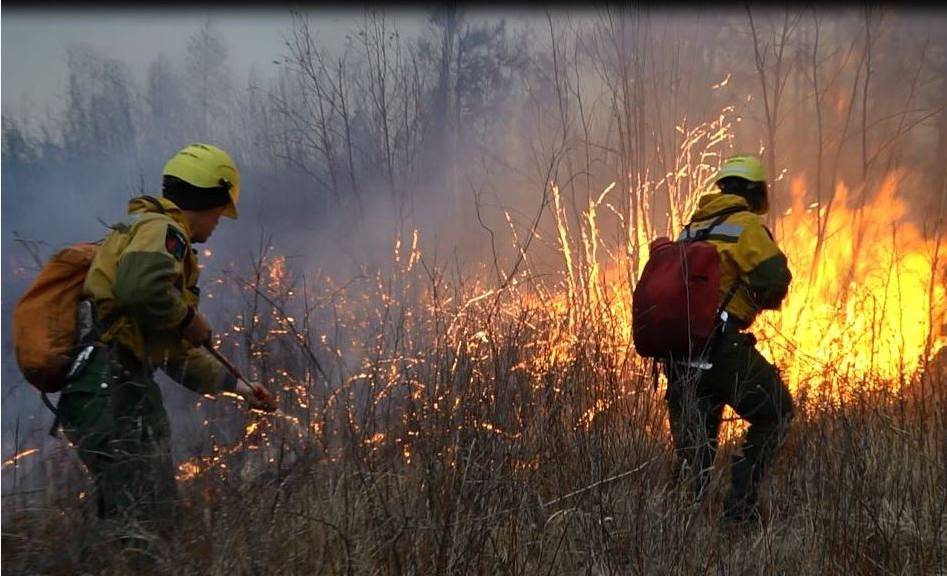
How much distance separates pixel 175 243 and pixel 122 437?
1.96 ft

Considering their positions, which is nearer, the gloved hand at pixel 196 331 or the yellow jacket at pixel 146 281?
the yellow jacket at pixel 146 281

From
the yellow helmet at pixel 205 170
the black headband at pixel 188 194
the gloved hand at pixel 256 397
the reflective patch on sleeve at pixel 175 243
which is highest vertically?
the yellow helmet at pixel 205 170

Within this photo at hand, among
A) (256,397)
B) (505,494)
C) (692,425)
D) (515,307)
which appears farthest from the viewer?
(515,307)

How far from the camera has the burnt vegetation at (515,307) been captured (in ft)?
7.24

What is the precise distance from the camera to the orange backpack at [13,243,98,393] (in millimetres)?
2189

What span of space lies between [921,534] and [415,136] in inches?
318

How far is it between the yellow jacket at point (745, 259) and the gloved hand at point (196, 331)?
203cm

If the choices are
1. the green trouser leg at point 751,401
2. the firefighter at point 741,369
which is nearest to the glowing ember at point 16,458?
the firefighter at point 741,369

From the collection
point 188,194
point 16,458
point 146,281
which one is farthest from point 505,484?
point 16,458

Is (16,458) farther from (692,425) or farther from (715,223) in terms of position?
(715,223)

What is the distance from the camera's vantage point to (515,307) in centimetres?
404

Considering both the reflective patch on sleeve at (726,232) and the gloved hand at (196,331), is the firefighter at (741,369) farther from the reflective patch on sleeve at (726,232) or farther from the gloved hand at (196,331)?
the gloved hand at (196,331)

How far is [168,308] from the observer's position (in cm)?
222

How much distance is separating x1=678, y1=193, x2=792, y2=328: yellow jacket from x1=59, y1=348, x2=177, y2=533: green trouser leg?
7.25 feet
